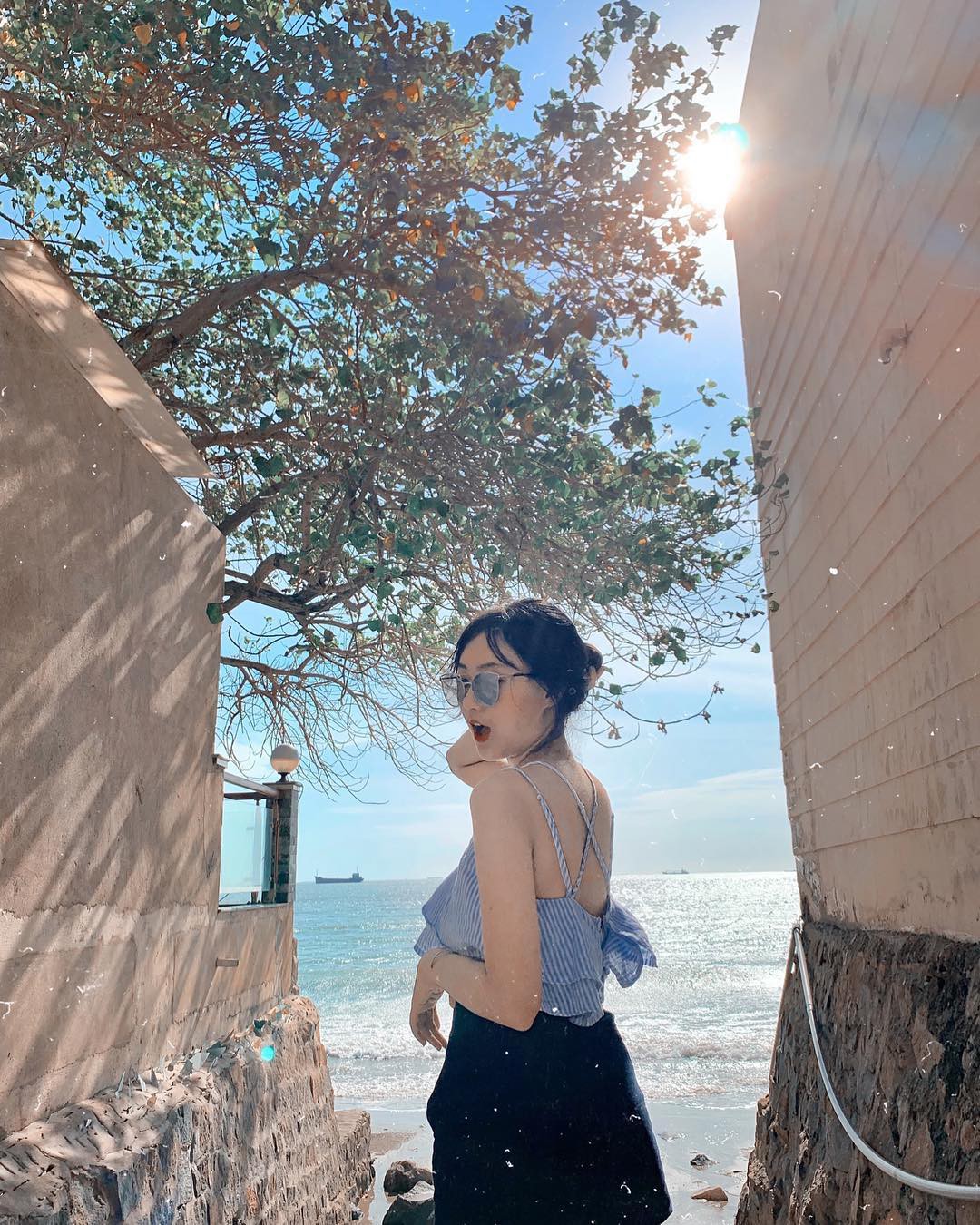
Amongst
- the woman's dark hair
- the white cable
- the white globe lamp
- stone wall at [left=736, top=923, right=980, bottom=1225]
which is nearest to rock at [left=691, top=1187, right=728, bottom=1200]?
stone wall at [left=736, top=923, right=980, bottom=1225]

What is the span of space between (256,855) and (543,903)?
4.51m

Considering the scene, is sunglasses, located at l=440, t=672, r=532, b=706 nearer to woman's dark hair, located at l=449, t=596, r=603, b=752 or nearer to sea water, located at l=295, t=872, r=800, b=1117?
woman's dark hair, located at l=449, t=596, r=603, b=752

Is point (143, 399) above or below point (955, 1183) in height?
above

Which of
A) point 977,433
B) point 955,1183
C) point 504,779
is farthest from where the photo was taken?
point 977,433

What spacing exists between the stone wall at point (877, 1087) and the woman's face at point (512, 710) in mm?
1925

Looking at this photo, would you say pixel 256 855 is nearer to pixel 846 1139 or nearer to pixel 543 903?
pixel 846 1139

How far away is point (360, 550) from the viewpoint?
15.5 feet

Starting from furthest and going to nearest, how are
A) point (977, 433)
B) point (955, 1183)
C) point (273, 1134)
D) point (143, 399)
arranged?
point (273, 1134)
point (143, 399)
point (977, 433)
point (955, 1183)

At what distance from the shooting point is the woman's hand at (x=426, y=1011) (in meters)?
1.75

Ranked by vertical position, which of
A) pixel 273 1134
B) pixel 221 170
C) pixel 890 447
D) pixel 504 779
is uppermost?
pixel 221 170

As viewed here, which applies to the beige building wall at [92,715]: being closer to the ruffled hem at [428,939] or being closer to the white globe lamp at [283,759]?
the ruffled hem at [428,939]

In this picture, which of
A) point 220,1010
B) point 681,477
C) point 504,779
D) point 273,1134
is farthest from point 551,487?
point 273,1134

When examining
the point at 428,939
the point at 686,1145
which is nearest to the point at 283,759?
the point at 428,939

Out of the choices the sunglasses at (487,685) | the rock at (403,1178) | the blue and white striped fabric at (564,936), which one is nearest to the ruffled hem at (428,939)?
the blue and white striped fabric at (564,936)
